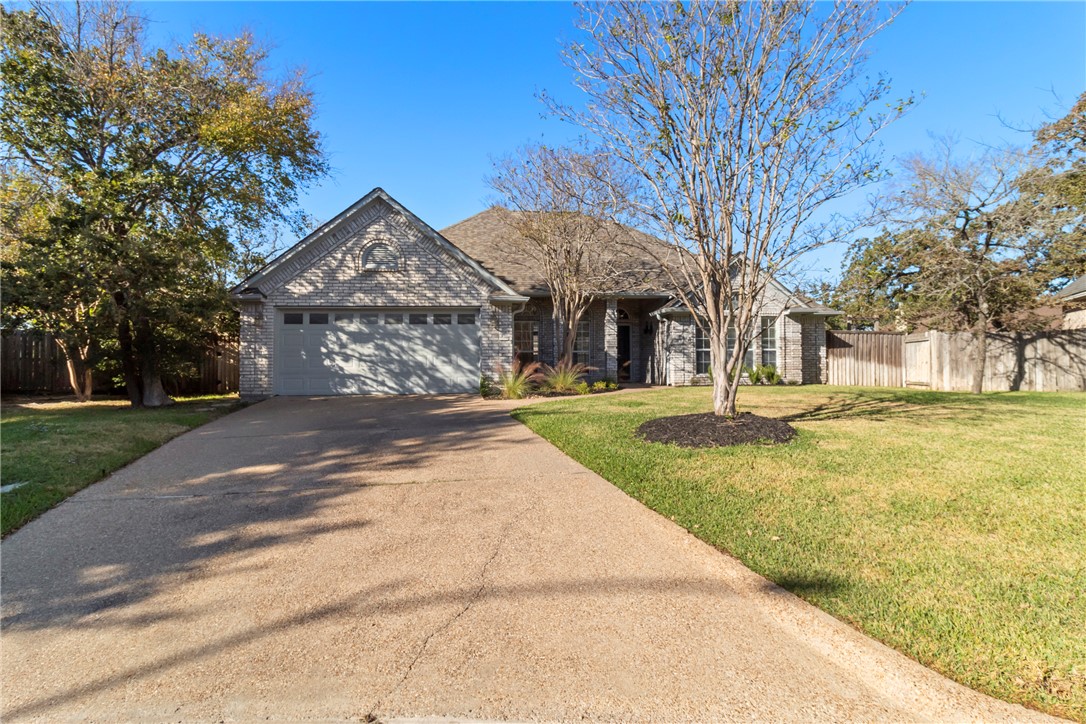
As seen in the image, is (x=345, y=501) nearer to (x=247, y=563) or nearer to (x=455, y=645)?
(x=247, y=563)

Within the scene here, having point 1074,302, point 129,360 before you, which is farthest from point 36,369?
point 1074,302

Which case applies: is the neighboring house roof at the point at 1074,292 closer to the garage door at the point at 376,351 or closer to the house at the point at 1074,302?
the house at the point at 1074,302

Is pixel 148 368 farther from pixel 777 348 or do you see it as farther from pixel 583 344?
pixel 777 348

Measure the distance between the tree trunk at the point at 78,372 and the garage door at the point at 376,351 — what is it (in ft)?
16.0

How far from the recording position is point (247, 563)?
3615 mm

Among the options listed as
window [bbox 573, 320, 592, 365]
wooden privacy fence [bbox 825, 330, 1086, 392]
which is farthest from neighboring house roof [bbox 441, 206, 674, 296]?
wooden privacy fence [bbox 825, 330, 1086, 392]

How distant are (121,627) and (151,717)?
3.10 feet

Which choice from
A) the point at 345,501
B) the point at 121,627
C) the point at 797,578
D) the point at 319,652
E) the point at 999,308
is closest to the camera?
the point at 319,652

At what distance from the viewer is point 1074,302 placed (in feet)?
65.5

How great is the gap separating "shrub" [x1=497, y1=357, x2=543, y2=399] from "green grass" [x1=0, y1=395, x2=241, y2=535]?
6284 mm

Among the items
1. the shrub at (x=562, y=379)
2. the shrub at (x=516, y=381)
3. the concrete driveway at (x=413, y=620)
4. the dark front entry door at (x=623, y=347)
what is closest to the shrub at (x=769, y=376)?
the dark front entry door at (x=623, y=347)

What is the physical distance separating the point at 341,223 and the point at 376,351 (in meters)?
3.54

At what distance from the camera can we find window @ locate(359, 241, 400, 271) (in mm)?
14297

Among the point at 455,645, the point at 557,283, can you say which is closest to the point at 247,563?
the point at 455,645
